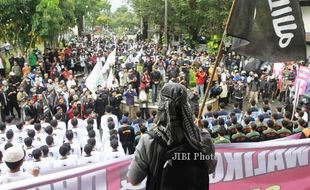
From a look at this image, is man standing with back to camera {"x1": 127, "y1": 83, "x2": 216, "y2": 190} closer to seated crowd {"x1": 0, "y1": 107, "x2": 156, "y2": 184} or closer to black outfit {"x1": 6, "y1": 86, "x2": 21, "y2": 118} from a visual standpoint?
seated crowd {"x1": 0, "y1": 107, "x2": 156, "y2": 184}

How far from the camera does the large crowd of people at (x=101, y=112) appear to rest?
7.05 meters

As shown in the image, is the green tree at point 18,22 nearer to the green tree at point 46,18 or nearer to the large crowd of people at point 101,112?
the green tree at point 46,18

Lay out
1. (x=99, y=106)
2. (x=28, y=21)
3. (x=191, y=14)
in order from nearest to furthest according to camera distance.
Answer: (x=99, y=106)
(x=28, y=21)
(x=191, y=14)

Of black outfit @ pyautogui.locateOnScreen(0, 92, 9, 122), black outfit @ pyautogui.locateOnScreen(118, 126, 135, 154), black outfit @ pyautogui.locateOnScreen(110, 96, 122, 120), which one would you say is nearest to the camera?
black outfit @ pyautogui.locateOnScreen(118, 126, 135, 154)

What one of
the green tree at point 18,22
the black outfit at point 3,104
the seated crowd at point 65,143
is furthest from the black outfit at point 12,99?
the green tree at point 18,22

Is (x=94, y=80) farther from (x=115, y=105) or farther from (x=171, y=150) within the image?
(x=171, y=150)

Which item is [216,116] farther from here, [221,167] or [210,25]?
[210,25]

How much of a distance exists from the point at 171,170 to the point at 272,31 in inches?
91.3

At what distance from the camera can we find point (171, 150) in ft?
8.52

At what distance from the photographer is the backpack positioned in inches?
101

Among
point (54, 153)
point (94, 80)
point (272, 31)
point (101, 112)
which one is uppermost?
point (272, 31)

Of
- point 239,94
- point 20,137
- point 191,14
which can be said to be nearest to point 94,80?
point 20,137

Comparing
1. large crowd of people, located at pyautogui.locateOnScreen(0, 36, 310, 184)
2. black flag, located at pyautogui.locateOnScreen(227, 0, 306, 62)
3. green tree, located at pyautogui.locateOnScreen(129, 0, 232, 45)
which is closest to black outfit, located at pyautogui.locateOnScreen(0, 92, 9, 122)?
large crowd of people, located at pyautogui.locateOnScreen(0, 36, 310, 184)

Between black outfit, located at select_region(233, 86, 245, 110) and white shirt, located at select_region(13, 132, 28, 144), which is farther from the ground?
white shirt, located at select_region(13, 132, 28, 144)
